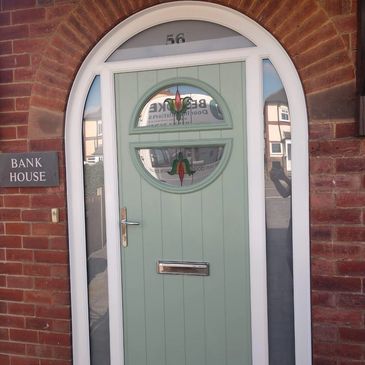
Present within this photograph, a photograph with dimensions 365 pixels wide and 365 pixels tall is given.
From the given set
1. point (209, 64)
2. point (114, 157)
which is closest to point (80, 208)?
point (114, 157)

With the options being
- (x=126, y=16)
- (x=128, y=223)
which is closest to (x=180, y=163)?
(x=128, y=223)

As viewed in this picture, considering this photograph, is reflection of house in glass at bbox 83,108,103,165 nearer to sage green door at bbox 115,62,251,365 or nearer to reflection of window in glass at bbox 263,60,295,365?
sage green door at bbox 115,62,251,365

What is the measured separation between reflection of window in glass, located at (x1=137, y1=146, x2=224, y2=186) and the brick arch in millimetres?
629

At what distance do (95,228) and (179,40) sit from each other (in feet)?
4.37

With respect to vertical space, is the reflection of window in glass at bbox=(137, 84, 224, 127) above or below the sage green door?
above

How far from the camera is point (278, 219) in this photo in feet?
8.64

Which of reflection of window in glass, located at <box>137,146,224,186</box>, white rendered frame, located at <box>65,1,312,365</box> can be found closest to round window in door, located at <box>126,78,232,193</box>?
reflection of window in glass, located at <box>137,146,224,186</box>

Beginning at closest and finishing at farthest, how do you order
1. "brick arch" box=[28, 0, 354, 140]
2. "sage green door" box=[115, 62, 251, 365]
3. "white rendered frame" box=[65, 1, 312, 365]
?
"brick arch" box=[28, 0, 354, 140] → "white rendered frame" box=[65, 1, 312, 365] → "sage green door" box=[115, 62, 251, 365]

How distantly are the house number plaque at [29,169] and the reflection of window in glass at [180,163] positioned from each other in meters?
0.59

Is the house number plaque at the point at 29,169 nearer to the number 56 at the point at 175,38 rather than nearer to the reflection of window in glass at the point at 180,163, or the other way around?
the reflection of window in glass at the point at 180,163

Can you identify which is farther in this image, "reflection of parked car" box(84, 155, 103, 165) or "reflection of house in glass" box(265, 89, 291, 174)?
"reflection of parked car" box(84, 155, 103, 165)

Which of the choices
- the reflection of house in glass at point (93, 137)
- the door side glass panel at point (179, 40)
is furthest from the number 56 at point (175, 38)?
the reflection of house in glass at point (93, 137)

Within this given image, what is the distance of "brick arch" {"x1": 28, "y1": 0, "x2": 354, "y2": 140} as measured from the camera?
2.44 m

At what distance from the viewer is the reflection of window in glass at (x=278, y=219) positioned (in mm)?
2598
